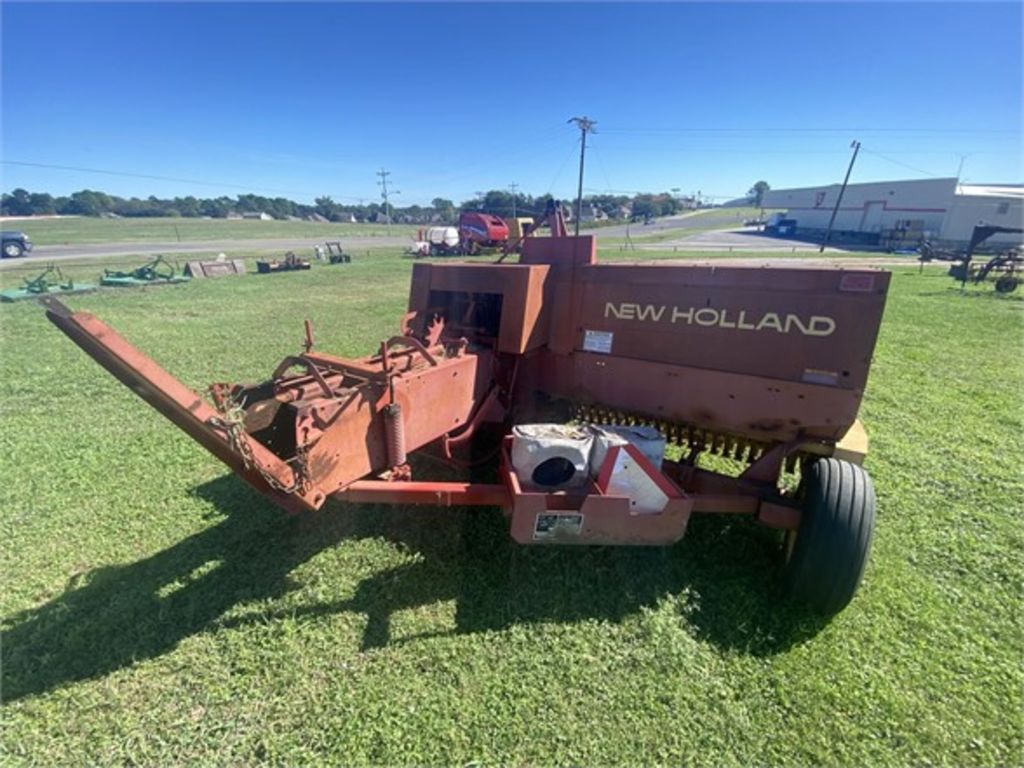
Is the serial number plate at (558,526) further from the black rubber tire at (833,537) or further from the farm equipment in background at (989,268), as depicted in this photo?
the farm equipment in background at (989,268)

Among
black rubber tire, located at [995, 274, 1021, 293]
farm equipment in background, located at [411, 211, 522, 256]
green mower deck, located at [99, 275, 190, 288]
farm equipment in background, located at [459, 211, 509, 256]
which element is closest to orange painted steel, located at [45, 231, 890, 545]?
green mower deck, located at [99, 275, 190, 288]

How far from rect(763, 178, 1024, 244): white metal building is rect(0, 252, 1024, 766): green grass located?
5580 cm

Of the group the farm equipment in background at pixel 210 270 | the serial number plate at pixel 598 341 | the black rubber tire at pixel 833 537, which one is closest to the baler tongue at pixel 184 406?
the serial number plate at pixel 598 341

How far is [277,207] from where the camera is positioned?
343 ft

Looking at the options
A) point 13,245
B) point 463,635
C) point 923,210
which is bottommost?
point 463,635

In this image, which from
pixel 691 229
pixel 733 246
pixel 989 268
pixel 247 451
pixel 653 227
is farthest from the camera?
pixel 653 227

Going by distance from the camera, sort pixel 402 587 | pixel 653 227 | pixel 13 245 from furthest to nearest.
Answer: pixel 653 227
pixel 13 245
pixel 402 587

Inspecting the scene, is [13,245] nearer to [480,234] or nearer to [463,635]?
[480,234]

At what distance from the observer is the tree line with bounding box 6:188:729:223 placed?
82.6m

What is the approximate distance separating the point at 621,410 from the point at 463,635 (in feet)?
5.98

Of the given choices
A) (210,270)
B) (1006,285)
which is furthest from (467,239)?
(1006,285)

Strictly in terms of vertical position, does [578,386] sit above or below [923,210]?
below

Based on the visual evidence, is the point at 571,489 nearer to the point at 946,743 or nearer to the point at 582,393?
the point at 582,393

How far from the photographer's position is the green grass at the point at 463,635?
7.00 ft
